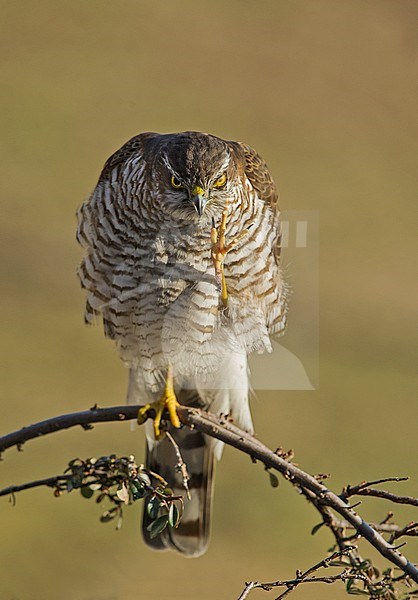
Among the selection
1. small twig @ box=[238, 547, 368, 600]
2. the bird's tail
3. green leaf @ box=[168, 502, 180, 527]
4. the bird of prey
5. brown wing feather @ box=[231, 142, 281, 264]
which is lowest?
small twig @ box=[238, 547, 368, 600]

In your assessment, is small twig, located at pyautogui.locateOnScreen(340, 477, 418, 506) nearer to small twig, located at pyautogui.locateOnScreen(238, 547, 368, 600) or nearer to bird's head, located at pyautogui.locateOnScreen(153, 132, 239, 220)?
small twig, located at pyautogui.locateOnScreen(238, 547, 368, 600)

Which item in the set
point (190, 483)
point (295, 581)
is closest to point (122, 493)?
point (295, 581)

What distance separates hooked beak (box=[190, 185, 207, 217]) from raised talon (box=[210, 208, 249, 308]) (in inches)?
2.9

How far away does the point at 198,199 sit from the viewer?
163 cm

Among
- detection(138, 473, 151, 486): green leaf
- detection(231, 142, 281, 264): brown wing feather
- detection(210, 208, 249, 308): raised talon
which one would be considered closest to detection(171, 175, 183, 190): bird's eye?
detection(210, 208, 249, 308): raised talon

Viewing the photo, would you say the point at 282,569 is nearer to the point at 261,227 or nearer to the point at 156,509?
the point at 261,227

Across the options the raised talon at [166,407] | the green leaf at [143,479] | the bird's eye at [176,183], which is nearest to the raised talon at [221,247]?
the bird's eye at [176,183]

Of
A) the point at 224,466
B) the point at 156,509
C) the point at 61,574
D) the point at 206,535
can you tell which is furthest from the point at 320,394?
the point at 156,509

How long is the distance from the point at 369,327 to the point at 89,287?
319cm

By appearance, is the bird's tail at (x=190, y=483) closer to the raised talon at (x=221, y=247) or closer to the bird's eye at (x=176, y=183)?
the raised talon at (x=221, y=247)

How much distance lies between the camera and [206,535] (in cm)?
226

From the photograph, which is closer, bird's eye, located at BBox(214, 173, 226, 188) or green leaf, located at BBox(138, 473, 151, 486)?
green leaf, located at BBox(138, 473, 151, 486)

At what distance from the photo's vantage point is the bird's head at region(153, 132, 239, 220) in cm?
165

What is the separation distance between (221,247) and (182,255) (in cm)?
9
